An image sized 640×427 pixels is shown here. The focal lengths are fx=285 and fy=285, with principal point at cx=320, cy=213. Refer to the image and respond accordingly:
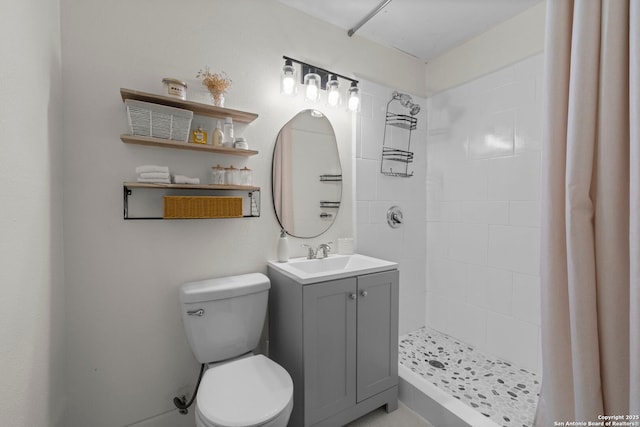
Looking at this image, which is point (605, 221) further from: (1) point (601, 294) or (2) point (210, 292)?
(2) point (210, 292)

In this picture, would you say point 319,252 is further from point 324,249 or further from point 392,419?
point 392,419

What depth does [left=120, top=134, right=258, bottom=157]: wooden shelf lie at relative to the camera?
1258mm

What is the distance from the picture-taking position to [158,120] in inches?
51.1

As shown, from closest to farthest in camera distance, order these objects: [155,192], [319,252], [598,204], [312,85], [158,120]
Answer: [598,204] < [158,120] < [155,192] < [312,85] < [319,252]

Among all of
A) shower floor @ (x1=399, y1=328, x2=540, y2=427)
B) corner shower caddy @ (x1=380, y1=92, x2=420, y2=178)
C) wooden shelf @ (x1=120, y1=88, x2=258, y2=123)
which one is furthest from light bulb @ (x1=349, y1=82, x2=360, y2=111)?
shower floor @ (x1=399, y1=328, x2=540, y2=427)

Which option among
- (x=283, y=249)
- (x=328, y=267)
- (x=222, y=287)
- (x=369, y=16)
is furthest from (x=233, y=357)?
(x=369, y=16)

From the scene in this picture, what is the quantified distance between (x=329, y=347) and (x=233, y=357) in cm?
49

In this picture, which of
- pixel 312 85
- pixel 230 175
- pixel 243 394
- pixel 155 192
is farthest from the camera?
pixel 312 85

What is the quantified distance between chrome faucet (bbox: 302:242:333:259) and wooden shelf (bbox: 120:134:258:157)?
0.71m

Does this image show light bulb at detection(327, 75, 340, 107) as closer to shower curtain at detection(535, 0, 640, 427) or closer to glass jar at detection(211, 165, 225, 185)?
glass jar at detection(211, 165, 225, 185)

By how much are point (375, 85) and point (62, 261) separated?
216 cm

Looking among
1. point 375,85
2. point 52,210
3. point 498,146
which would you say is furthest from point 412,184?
point 52,210

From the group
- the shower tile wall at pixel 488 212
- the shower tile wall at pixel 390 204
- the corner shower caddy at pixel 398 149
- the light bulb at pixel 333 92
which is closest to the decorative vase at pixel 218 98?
the light bulb at pixel 333 92

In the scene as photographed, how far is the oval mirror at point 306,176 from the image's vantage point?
178 cm
